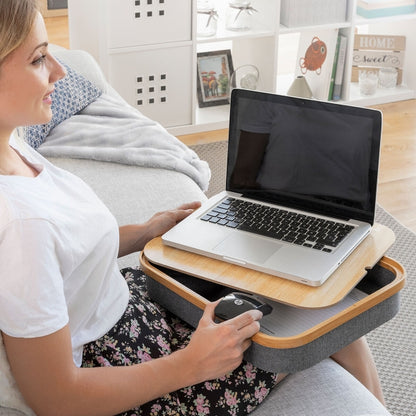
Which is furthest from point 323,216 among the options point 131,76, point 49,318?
point 131,76

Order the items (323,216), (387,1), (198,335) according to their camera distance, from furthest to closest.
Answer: (387,1), (323,216), (198,335)

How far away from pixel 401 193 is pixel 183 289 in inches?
69.7

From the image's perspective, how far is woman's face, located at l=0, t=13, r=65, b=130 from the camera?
1.05 meters

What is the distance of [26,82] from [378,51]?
284 centimetres

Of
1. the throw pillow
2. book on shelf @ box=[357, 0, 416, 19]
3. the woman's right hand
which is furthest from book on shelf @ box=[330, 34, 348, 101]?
the woman's right hand

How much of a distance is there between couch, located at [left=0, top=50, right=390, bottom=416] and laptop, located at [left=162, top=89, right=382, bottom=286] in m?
0.18

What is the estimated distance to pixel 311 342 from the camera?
1.16 meters

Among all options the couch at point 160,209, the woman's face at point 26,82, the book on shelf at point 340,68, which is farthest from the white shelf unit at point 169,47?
the woman's face at point 26,82

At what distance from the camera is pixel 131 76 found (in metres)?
3.12

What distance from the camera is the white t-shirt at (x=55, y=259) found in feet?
3.23

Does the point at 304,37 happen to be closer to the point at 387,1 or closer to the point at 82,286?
the point at 387,1

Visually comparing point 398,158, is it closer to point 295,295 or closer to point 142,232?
point 142,232

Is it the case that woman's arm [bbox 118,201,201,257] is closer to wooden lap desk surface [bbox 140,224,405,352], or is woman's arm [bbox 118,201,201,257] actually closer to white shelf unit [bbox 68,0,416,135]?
wooden lap desk surface [bbox 140,224,405,352]

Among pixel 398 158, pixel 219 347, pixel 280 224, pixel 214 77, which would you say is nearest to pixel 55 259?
pixel 219 347
